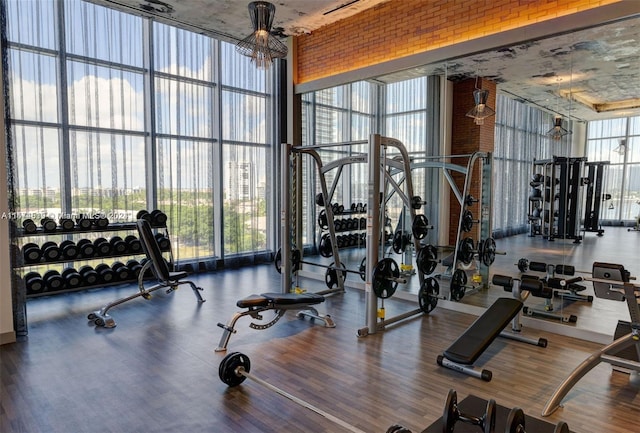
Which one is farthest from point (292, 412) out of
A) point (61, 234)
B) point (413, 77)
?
point (413, 77)

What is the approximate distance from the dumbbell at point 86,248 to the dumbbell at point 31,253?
0.42 meters

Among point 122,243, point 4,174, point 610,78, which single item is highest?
point 610,78

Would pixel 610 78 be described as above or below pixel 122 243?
above

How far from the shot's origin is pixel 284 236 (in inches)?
190

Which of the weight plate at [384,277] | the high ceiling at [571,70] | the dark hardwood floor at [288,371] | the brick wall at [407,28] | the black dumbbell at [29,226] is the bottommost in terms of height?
the dark hardwood floor at [288,371]

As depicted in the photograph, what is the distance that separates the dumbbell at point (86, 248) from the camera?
16.5 feet

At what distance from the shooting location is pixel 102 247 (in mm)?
5191

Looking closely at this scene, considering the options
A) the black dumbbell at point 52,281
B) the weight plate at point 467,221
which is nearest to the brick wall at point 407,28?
the weight plate at point 467,221

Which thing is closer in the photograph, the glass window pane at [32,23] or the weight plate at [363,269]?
the weight plate at [363,269]

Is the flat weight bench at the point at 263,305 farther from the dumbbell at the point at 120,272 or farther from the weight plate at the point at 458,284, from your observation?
the dumbbell at the point at 120,272

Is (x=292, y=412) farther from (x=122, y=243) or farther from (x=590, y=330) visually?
(x=122, y=243)

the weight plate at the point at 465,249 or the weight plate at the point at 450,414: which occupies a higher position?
the weight plate at the point at 465,249

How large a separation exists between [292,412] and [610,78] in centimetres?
398

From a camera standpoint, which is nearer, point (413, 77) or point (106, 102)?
point (413, 77)
